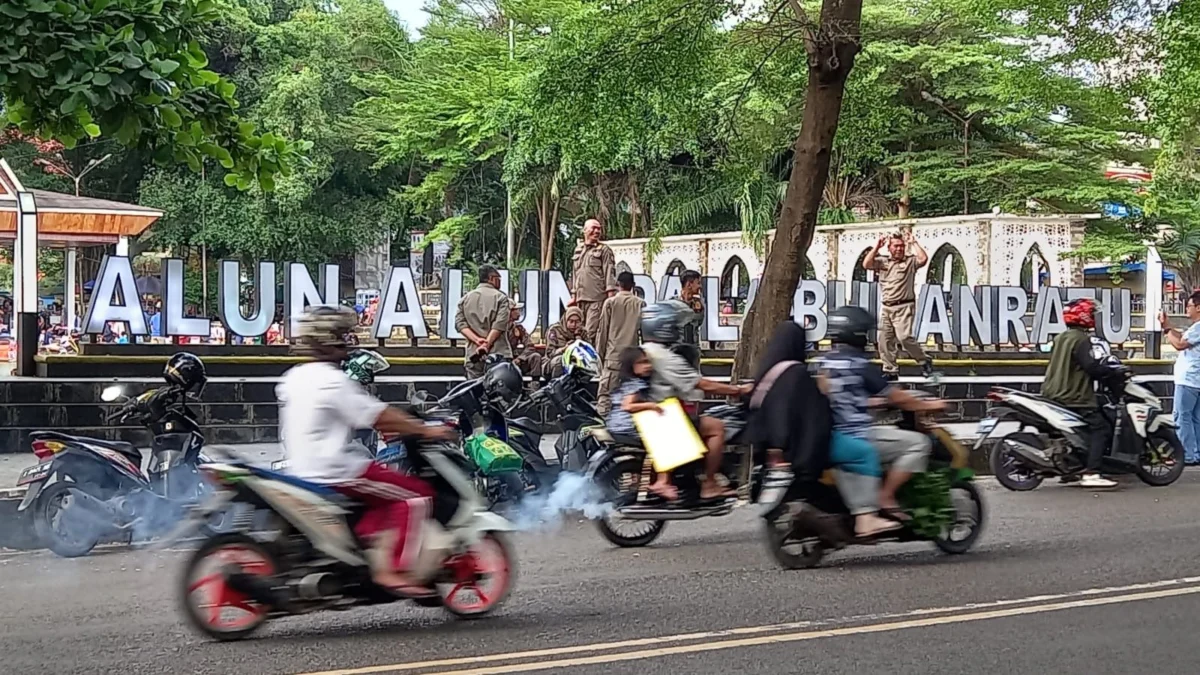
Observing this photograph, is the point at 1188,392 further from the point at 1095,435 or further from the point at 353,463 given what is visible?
the point at 353,463

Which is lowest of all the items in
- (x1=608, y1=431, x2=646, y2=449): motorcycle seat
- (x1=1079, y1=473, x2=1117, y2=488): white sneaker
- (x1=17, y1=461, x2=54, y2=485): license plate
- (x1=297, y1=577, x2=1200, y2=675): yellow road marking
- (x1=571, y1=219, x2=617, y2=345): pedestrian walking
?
(x1=1079, y1=473, x2=1117, y2=488): white sneaker

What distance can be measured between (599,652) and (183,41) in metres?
4.84

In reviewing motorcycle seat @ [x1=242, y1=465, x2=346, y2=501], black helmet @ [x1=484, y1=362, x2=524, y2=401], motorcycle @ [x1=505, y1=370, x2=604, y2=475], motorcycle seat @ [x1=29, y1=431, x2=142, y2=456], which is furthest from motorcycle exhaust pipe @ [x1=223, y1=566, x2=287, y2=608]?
motorcycle @ [x1=505, y1=370, x2=604, y2=475]

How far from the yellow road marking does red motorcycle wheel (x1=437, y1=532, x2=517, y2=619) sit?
0.67 meters

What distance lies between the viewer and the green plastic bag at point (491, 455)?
368 inches

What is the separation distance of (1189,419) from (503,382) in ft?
24.6

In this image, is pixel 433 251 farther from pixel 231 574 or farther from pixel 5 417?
pixel 231 574

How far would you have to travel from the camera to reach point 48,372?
15016mm

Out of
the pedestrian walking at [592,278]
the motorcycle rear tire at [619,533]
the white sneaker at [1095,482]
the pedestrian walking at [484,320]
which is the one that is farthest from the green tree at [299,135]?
the motorcycle rear tire at [619,533]

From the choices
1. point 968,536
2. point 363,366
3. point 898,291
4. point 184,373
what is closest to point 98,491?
point 184,373

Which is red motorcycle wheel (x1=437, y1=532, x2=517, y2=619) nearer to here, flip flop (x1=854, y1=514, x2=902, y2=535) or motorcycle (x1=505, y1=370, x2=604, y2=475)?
flip flop (x1=854, y1=514, x2=902, y2=535)

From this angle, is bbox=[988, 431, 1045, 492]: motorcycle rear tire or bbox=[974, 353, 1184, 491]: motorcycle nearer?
bbox=[974, 353, 1184, 491]: motorcycle

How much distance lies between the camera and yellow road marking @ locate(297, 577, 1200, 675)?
5668 mm

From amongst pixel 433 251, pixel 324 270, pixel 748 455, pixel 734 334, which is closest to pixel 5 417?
pixel 324 270
